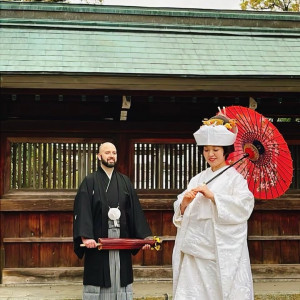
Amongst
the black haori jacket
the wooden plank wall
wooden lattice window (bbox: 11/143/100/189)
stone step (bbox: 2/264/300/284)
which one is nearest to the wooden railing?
wooden lattice window (bbox: 11/143/100/189)

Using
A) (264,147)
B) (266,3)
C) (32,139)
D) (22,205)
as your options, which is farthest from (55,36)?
(266,3)

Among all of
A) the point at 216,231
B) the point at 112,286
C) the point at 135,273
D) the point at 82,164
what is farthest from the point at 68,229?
the point at 216,231

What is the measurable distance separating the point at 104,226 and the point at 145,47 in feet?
9.62

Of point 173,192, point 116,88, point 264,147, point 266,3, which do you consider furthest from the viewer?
point 266,3

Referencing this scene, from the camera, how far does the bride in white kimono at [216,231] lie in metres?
4.32

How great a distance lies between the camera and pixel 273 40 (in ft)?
25.4

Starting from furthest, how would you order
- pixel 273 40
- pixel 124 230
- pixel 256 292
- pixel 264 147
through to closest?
pixel 273 40
pixel 256 292
pixel 124 230
pixel 264 147

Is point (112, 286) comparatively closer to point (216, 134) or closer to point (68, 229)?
point (216, 134)

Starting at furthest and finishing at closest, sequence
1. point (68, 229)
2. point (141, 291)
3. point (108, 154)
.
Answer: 1. point (68, 229)
2. point (141, 291)
3. point (108, 154)

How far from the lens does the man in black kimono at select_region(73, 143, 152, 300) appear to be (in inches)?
193

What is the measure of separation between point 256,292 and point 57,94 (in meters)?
3.23

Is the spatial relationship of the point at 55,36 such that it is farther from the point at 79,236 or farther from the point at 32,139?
the point at 79,236

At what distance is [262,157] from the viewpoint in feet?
14.9

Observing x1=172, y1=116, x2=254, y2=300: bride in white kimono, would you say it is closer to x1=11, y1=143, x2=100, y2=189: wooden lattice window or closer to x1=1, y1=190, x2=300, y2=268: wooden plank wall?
x1=1, y1=190, x2=300, y2=268: wooden plank wall
